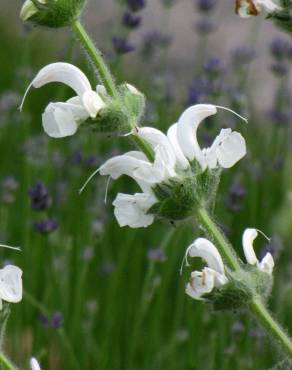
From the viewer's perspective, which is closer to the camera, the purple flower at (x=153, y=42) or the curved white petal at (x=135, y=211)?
the curved white petal at (x=135, y=211)

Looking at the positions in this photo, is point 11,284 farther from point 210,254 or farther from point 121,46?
point 121,46

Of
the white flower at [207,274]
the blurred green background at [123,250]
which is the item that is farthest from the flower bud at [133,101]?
the blurred green background at [123,250]

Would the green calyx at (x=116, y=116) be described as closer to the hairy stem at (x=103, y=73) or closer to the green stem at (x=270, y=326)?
the hairy stem at (x=103, y=73)

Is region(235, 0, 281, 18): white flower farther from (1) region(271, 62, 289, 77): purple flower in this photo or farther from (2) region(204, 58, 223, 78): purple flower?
(1) region(271, 62, 289, 77): purple flower

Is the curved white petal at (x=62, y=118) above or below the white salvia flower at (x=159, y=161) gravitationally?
above

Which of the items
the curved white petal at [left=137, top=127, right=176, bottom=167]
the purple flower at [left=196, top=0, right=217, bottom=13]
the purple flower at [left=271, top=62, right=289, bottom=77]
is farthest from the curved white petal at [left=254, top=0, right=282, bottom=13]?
the purple flower at [left=196, top=0, right=217, bottom=13]

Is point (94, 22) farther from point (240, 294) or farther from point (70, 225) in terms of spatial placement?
point (240, 294)
